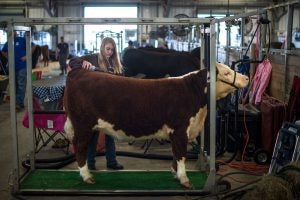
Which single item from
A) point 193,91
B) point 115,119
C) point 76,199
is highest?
point 193,91

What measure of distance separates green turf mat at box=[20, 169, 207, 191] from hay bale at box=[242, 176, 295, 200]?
3.03ft

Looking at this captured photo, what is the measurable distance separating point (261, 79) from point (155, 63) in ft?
5.11

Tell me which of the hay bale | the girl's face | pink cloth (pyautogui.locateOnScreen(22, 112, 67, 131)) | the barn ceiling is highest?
the barn ceiling

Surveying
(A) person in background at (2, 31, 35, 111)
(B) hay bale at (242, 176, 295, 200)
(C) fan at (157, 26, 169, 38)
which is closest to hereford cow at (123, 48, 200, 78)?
(B) hay bale at (242, 176, 295, 200)

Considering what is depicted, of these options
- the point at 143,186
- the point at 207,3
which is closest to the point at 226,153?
the point at 143,186

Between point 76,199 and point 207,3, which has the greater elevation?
point 207,3

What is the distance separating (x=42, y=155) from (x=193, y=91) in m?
2.65

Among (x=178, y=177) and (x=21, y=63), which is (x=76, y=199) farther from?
(x=21, y=63)

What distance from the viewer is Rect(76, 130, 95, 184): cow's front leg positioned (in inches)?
170

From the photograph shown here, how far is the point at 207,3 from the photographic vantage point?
2303 centimetres

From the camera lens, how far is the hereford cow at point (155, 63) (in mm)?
6059

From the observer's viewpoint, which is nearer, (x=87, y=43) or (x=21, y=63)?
(x=21, y=63)

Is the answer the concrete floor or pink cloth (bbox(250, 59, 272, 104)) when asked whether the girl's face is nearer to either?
the concrete floor

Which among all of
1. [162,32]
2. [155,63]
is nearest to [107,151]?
[155,63]
